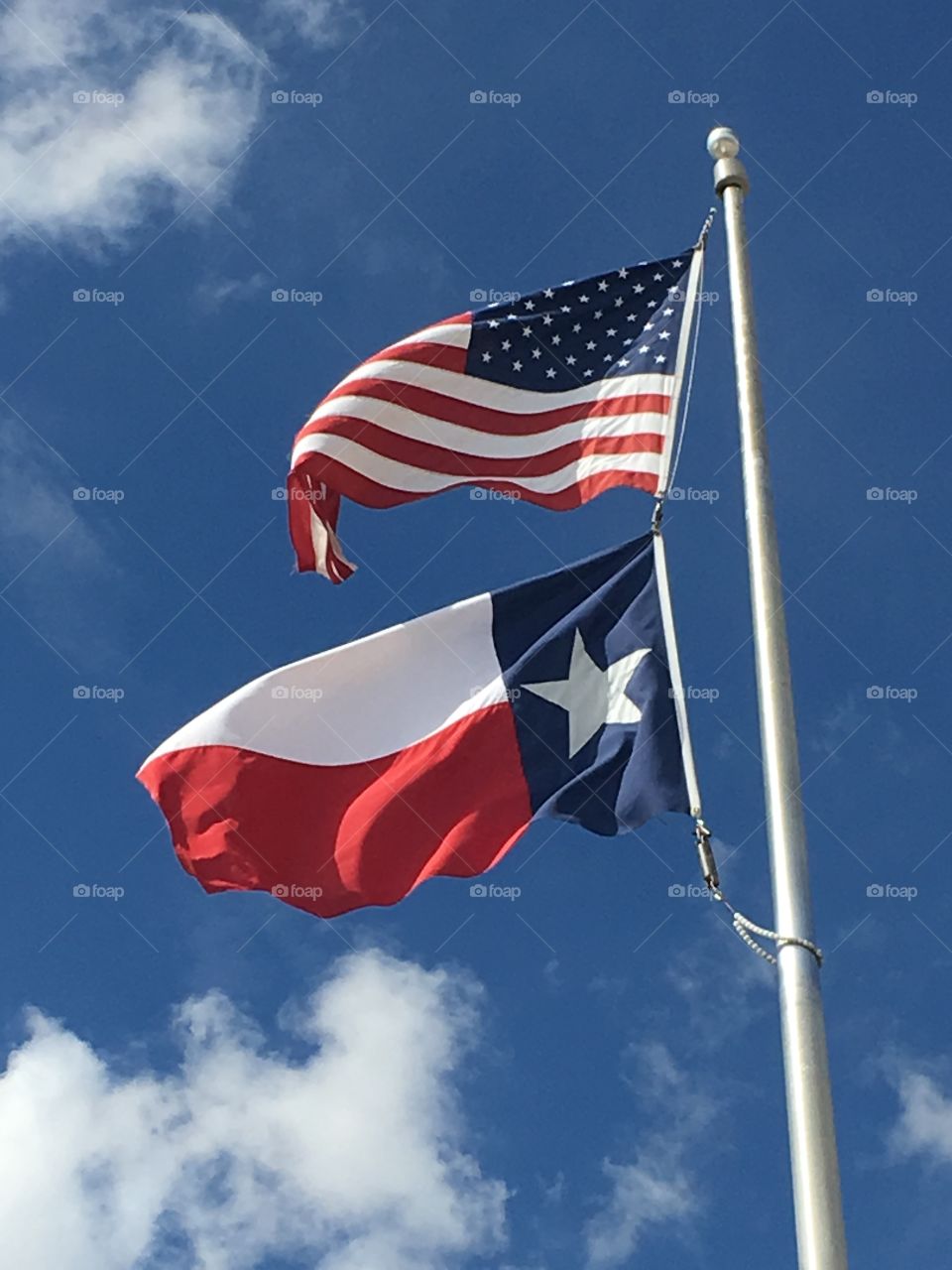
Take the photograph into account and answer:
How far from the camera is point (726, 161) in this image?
41.7ft

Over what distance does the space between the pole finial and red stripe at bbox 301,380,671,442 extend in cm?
187

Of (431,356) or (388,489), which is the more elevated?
(431,356)

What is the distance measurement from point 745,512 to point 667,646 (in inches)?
39.8

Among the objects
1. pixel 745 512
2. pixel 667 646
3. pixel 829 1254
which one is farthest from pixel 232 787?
pixel 829 1254

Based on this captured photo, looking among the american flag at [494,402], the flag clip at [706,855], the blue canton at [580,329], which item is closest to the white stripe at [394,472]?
the american flag at [494,402]

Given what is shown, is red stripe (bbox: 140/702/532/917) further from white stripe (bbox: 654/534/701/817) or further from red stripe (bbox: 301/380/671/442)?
red stripe (bbox: 301/380/671/442)

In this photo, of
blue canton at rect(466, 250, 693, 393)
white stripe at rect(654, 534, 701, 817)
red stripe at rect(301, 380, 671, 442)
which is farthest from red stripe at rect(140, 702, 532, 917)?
blue canton at rect(466, 250, 693, 393)

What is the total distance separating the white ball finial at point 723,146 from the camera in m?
12.8

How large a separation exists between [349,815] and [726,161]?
5597mm

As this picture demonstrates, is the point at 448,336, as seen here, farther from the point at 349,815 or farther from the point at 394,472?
the point at 349,815

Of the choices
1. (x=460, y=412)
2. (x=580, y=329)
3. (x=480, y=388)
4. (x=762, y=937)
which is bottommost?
(x=762, y=937)

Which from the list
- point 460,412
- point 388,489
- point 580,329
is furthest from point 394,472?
point 580,329

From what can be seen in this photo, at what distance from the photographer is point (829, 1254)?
758 cm

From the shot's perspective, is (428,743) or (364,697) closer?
(428,743)
